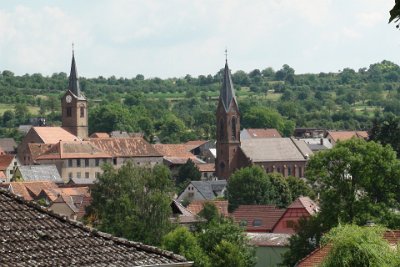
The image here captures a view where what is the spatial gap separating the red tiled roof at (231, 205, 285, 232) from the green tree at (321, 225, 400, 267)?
52124mm

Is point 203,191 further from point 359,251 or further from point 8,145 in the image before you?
point 359,251

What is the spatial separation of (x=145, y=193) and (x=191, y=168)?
60525 mm

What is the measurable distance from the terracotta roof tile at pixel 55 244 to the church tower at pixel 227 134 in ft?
382

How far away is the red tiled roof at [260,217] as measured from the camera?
234 ft

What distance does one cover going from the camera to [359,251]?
57.9 ft

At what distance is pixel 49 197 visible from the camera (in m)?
89.0

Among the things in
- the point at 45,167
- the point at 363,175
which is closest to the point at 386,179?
the point at 363,175

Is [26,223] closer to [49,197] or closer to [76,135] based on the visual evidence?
[49,197]

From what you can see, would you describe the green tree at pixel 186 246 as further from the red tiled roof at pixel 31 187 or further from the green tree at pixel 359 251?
the red tiled roof at pixel 31 187

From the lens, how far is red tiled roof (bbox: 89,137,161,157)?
135 meters

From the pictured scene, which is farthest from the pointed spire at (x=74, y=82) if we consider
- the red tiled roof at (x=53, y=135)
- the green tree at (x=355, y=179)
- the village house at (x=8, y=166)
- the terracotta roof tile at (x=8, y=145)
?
the green tree at (x=355, y=179)

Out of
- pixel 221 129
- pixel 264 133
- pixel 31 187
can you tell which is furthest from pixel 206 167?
pixel 31 187

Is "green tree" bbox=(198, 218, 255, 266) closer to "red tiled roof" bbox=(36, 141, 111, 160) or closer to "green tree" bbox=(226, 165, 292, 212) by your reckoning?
"green tree" bbox=(226, 165, 292, 212)

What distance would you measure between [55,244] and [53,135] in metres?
130
